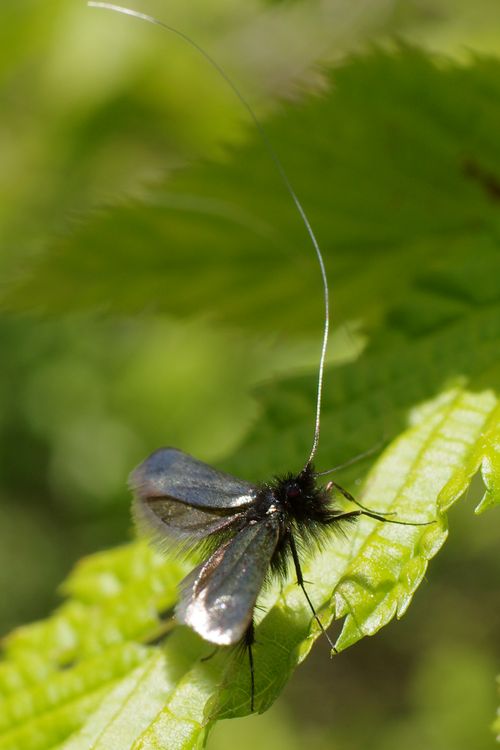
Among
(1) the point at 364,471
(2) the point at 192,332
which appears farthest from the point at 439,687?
(1) the point at 364,471

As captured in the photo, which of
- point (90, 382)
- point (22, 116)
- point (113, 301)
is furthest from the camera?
point (90, 382)

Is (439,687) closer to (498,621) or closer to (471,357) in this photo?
(498,621)

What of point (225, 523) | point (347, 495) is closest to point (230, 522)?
point (225, 523)

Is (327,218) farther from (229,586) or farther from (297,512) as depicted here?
(229,586)

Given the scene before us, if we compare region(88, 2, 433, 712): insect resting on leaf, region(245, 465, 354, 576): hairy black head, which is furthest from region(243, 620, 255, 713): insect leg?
region(245, 465, 354, 576): hairy black head

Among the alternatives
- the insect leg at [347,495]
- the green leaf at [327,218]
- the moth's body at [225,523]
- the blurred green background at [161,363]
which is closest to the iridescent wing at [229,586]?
the moth's body at [225,523]

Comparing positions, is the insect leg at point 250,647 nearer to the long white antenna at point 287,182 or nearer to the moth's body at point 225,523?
the moth's body at point 225,523
